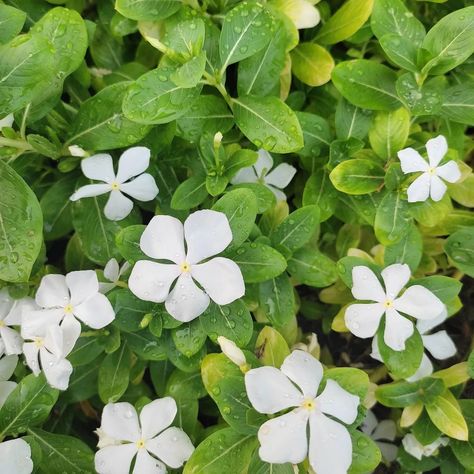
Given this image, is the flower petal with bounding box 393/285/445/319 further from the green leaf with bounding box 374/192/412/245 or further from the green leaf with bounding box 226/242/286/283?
the green leaf with bounding box 226/242/286/283

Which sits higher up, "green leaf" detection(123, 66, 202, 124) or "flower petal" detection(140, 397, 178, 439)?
"green leaf" detection(123, 66, 202, 124)

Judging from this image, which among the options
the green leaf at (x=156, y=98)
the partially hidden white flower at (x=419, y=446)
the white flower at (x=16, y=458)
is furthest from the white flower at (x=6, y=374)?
the partially hidden white flower at (x=419, y=446)

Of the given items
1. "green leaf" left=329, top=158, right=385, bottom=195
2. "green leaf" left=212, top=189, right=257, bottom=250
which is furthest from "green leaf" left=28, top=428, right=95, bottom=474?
"green leaf" left=329, top=158, right=385, bottom=195

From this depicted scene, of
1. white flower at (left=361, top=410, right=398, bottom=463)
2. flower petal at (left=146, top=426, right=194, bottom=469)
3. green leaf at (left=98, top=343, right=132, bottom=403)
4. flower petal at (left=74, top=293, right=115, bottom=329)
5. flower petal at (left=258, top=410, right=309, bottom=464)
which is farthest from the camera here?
white flower at (left=361, top=410, right=398, bottom=463)

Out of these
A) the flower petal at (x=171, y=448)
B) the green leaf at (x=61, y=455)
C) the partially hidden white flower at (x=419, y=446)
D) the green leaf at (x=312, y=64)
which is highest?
the green leaf at (x=312, y=64)

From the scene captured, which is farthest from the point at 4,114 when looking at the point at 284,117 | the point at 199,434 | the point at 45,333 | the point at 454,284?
the point at 454,284

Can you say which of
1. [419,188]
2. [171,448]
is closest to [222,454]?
[171,448]

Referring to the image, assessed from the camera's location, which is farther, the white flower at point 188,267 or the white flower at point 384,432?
the white flower at point 384,432

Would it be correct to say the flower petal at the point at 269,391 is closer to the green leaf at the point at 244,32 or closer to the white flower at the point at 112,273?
the white flower at the point at 112,273
